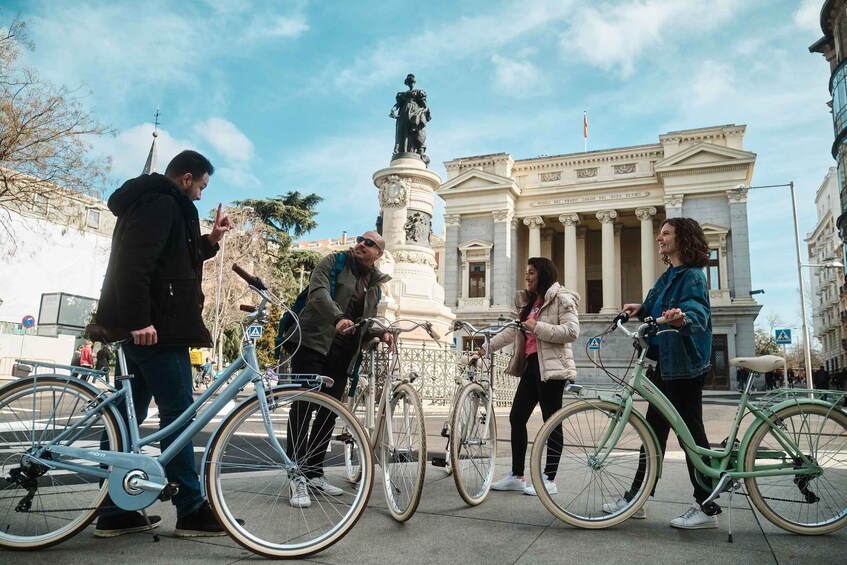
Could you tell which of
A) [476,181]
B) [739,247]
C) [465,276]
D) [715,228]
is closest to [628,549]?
[739,247]

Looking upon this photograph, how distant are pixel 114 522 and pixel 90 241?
53157 millimetres

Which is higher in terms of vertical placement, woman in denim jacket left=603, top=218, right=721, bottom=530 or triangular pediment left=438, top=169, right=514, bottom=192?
triangular pediment left=438, top=169, right=514, bottom=192

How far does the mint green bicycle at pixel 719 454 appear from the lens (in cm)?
357

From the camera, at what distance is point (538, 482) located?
12.2ft

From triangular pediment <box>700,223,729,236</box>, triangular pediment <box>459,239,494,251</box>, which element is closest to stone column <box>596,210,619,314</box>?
triangular pediment <box>700,223,729,236</box>

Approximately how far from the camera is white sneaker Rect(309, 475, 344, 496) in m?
3.54

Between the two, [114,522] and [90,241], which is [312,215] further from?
[114,522]

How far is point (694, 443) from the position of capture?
375 centimetres

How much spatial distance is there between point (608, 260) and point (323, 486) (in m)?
45.3

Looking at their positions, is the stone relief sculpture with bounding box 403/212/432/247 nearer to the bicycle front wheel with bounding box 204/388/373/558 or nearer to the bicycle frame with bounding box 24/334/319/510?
the bicycle front wheel with bounding box 204/388/373/558

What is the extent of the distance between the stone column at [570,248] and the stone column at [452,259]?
827 centimetres

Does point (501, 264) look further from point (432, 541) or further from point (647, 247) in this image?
point (432, 541)

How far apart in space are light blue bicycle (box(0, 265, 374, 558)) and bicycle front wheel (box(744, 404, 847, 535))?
2.25 metres

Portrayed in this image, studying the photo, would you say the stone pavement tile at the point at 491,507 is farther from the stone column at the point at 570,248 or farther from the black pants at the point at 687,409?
the stone column at the point at 570,248
